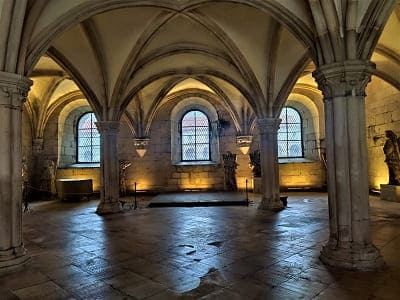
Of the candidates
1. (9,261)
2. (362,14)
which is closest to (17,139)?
(9,261)

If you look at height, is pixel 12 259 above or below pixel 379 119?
below

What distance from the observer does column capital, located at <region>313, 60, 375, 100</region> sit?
3.82m

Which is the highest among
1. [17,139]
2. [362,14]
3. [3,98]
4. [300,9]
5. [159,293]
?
[300,9]

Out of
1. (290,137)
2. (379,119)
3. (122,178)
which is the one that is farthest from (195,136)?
(379,119)

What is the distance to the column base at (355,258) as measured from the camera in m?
3.59

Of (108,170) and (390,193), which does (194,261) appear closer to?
(108,170)

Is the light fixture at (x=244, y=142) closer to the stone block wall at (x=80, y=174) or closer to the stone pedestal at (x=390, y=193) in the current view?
the stone pedestal at (x=390, y=193)

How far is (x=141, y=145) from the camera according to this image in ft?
44.0

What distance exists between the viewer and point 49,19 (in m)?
4.66

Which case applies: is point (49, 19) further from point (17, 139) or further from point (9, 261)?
point (9, 261)

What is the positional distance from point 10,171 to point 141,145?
9.50 meters

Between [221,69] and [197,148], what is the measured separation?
5.31m

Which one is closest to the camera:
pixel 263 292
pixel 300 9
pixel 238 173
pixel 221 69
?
pixel 263 292

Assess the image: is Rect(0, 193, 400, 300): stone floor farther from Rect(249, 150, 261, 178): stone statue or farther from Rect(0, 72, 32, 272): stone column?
Rect(249, 150, 261, 178): stone statue
